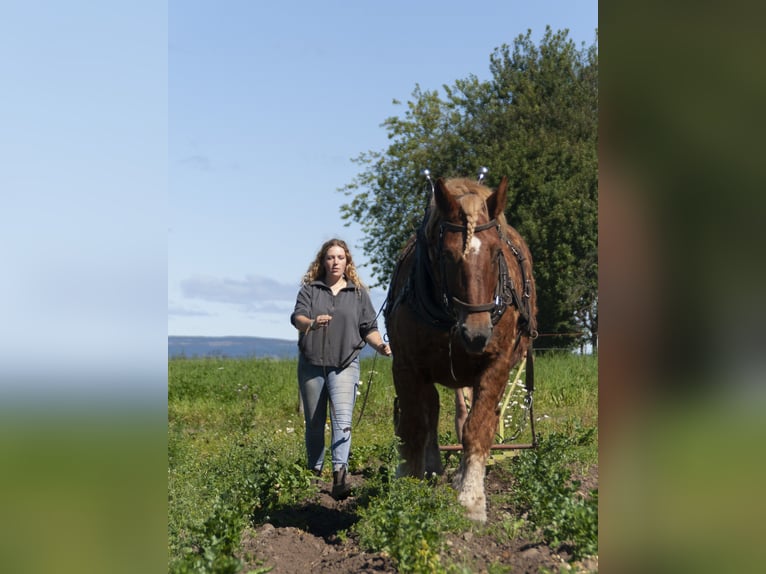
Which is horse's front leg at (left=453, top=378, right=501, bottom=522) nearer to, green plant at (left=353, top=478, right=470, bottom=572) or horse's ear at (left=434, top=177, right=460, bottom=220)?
green plant at (left=353, top=478, right=470, bottom=572)

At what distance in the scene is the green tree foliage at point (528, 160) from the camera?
2452cm

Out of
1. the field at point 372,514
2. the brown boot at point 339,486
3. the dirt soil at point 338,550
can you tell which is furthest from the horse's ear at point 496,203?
the brown boot at point 339,486

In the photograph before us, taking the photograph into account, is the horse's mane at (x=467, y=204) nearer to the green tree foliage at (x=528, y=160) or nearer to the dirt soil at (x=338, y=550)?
the dirt soil at (x=338, y=550)

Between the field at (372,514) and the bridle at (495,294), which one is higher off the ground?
the bridle at (495,294)

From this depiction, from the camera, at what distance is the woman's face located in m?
6.66

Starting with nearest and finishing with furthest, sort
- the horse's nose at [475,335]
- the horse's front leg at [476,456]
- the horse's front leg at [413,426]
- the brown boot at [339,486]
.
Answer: the horse's nose at [475,335] → the horse's front leg at [476,456] → the horse's front leg at [413,426] → the brown boot at [339,486]

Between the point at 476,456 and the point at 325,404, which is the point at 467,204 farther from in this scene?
the point at 325,404

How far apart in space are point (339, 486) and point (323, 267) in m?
1.76

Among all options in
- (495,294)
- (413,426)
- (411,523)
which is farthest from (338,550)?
(495,294)

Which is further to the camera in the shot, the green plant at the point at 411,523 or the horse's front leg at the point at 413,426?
the horse's front leg at the point at 413,426

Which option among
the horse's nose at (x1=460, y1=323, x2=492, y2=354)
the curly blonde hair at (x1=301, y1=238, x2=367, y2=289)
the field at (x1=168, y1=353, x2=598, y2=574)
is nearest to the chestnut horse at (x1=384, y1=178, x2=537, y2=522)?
the horse's nose at (x1=460, y1=323, x2=492, y2=354)
